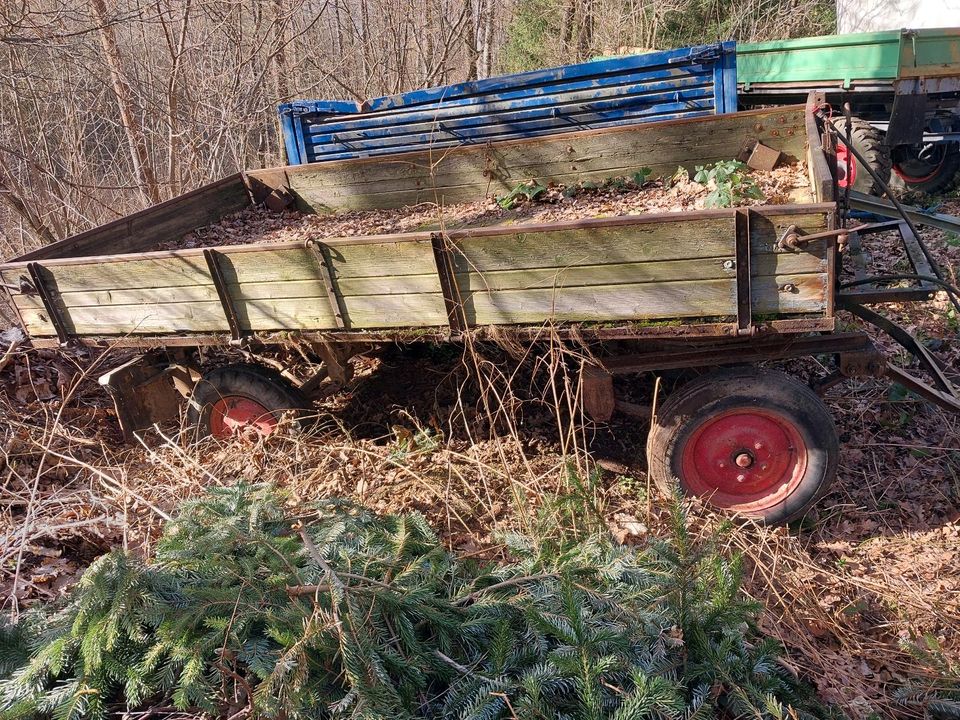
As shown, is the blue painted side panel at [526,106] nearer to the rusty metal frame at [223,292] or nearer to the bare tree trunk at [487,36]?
the rusty metal frame at [223,292]

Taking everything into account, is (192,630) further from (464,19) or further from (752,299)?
(464,19)

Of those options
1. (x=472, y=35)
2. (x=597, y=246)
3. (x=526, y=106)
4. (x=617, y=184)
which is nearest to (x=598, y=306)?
(x=597, y=246)

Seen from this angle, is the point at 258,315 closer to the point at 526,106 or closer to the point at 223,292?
the point at 223,292

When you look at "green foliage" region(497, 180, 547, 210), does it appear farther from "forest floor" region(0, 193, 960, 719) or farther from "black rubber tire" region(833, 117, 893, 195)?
"black rubber tire" region(833, 117, 893, 195)

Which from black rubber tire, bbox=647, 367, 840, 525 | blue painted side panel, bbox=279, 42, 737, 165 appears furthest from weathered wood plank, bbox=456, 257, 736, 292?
blue painted side panel, bbox=279, 42, 737, 165

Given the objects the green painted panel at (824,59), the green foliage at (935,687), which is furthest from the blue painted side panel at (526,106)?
the green foliage at (935,687)

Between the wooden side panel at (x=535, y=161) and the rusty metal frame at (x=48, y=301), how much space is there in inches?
86.0

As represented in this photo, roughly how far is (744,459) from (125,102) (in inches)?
289

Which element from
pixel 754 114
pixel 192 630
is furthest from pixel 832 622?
pixel 754 114

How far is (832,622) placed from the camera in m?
3.04

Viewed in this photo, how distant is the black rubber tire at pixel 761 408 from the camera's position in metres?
3.34

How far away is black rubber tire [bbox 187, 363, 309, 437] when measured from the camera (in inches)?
166

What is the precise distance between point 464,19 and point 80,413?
8858 millimetres

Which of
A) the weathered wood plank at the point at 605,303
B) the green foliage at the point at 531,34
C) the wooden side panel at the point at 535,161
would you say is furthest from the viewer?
the green foliage at the point at 531,34
